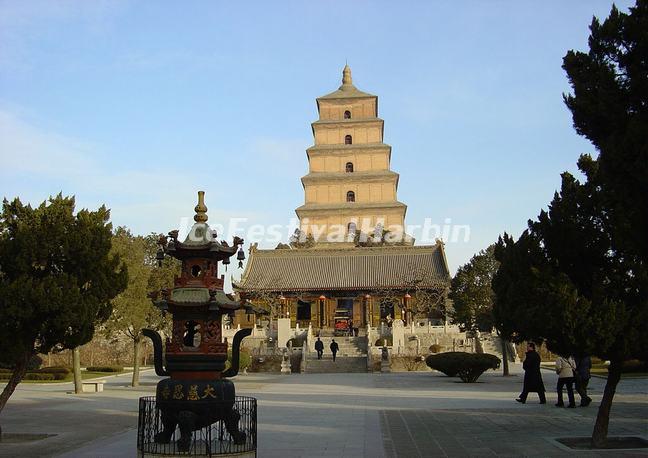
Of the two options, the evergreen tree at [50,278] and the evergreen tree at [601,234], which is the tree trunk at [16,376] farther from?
the evergreen tree at [601,234]

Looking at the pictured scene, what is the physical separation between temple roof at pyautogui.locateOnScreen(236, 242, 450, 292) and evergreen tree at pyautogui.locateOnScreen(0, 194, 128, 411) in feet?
115

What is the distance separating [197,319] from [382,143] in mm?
44232

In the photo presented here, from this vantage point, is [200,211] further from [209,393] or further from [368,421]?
[368,421]

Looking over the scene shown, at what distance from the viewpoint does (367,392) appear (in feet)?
71.7

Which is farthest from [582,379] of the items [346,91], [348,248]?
[346,91]

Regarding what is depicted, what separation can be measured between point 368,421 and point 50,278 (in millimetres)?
7074

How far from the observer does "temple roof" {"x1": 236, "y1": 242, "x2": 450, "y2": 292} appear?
47.7 metres

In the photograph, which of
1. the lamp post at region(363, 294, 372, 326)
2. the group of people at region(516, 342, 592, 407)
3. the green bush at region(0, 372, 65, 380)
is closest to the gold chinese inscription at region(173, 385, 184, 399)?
the group of people at region(516, 342, 592, 407)

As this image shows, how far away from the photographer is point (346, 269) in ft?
163

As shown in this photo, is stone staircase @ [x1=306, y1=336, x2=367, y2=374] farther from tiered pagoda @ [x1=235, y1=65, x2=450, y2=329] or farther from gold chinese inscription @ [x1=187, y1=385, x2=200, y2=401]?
gold chinese inscription @ [x1=187, y1=385, x2=200, y2=401]

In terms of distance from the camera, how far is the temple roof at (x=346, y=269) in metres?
47.7

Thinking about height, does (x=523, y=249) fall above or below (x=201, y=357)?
above

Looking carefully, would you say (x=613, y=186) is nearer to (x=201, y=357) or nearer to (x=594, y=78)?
(x=594, y=78)

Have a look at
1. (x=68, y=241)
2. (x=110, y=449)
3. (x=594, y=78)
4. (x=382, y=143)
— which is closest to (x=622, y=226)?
(x=594, y=78)
